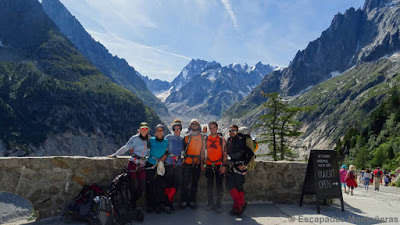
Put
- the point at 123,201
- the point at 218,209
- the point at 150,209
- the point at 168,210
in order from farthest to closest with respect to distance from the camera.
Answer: the point at 218,209
the point at 150,209
the point at 168,210
the point at 123,201

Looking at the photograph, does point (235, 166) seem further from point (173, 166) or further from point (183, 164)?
point (173, 166)

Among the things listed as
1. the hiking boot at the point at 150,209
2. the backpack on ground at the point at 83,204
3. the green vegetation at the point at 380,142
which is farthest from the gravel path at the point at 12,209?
the green vegetation at the point at 380,142

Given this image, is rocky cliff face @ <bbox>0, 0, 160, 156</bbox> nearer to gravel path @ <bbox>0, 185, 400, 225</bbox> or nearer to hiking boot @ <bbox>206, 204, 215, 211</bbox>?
gravel path @ <bbox>0, 185, 400, 225</bbox>

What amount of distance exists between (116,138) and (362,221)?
130145mm

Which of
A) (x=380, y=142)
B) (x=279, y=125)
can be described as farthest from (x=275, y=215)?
(x=380, y=142)

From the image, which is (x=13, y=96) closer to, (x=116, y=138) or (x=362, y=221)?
(x=116, y=138)

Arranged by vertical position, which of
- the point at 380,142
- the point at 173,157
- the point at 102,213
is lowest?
the point at 102,213

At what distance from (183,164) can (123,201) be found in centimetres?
159

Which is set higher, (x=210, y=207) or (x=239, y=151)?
(x=239, y=151)

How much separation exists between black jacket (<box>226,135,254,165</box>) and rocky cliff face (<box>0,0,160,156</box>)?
99.2 meters

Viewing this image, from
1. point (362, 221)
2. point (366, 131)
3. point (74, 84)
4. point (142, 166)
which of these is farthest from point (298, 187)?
point (74, 84)

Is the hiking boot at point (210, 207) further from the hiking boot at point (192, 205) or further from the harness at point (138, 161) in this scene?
the harness at point (138, 161)

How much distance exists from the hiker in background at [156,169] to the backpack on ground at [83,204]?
1.09 meters

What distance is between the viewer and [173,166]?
6379 mm
